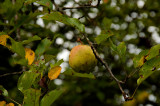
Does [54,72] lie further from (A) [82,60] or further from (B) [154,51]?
(B) [154,51]

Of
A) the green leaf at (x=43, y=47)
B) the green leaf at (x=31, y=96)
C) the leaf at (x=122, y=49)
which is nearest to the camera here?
the green leaf at (x=31, y=96)

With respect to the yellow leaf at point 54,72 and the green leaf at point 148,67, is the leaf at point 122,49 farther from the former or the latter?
the yellow leaf at point 54,72

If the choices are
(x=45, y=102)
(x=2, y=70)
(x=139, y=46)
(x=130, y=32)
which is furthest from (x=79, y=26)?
(x=139, y=46)

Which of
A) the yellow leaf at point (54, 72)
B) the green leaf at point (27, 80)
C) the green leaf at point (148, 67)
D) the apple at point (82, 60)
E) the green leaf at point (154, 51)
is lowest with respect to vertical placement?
the apple at point (82, 60)

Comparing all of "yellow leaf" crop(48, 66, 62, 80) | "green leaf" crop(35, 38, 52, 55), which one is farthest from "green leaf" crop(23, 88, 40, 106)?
"green leaf" crop(35, 38, 52, 55)

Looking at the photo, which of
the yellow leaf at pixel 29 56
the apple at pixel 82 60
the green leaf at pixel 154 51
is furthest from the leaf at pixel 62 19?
the green leaf at pixel 154 51

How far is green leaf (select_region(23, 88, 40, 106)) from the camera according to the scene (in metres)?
0.75

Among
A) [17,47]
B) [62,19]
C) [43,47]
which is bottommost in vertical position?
[43,47]

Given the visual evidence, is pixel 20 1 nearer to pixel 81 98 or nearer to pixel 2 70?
pixel 2 70

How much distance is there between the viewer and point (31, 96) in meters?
0.76

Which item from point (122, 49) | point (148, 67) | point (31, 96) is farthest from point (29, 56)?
point (148, 67)

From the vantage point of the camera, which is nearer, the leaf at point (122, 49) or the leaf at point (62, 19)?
the leaf at point (62, 19)

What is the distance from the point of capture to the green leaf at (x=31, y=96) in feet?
2.46

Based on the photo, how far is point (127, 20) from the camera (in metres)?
2.53
